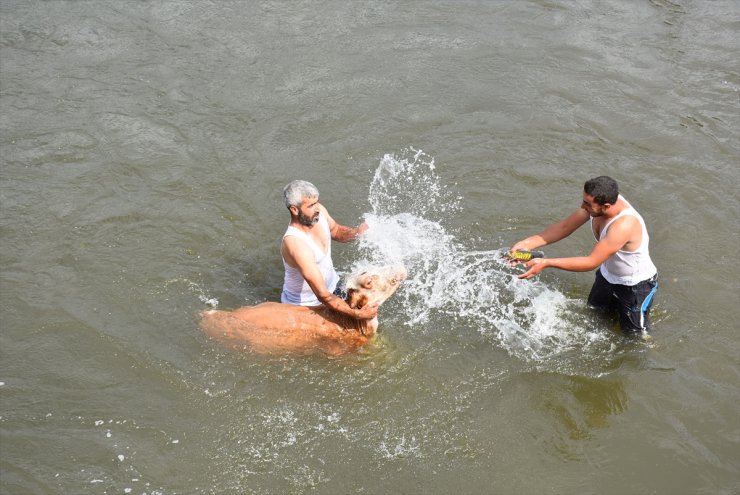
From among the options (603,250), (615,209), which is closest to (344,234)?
(603,250)

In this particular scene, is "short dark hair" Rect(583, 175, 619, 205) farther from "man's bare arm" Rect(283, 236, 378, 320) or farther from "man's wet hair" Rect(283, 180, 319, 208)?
"man's wet hair" Rect(283, 180, 319, 208)

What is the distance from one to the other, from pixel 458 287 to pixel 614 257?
1767mm

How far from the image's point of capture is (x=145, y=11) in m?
12.6

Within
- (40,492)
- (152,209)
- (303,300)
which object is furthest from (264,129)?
(40,492)

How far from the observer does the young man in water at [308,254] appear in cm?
617

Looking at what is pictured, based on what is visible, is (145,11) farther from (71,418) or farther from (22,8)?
(71,418)

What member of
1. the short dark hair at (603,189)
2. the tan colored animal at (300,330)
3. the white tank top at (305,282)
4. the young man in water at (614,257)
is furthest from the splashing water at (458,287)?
the short dark hair at (603,189)

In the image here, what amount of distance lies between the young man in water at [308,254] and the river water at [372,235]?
2.08ft

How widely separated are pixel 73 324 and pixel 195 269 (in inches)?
57.1

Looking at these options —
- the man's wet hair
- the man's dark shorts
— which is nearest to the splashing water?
the man's dark shorts

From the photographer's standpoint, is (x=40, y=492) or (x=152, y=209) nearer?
(x=40, y=492)

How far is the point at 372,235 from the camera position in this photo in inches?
326

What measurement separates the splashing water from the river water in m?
0.03

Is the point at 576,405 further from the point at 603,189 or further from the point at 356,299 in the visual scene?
the point at 356,299
